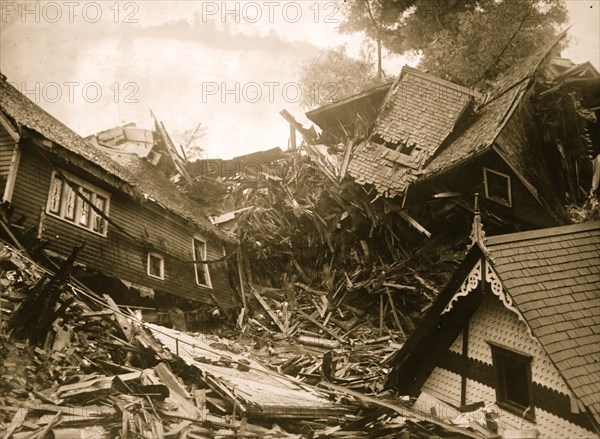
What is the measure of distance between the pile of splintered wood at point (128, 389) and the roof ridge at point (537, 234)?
2.72 m

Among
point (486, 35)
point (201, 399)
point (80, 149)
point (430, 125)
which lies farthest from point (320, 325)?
point (486, 35)

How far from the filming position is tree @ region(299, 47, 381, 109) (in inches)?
1182

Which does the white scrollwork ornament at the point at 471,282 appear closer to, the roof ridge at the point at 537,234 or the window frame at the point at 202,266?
the roof ridge at the point at 537,234

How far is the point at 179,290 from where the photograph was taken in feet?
59.5

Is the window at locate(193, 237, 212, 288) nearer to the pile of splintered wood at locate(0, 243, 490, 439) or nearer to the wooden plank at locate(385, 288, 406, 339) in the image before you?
the wooden plank at locate(385, 288, 406, 339)

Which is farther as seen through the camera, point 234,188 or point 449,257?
point 234,188

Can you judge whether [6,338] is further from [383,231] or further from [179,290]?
[383,231]

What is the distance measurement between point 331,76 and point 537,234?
25.0 metres

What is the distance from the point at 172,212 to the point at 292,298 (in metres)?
5.57

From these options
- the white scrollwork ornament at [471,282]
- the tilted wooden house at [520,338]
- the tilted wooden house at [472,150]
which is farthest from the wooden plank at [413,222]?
the white scrollwork ornament at [471,282]

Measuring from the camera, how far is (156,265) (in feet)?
57.7

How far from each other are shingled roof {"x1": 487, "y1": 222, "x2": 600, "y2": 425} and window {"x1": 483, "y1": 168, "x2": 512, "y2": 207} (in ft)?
28.0

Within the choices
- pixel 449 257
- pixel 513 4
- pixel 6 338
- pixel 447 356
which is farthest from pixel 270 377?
pixel 513 4

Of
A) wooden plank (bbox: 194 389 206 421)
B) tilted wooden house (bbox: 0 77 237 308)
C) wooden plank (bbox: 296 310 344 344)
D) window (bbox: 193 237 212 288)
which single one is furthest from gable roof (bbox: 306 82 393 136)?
wooden plank (bbox: 194 389 206 421)
